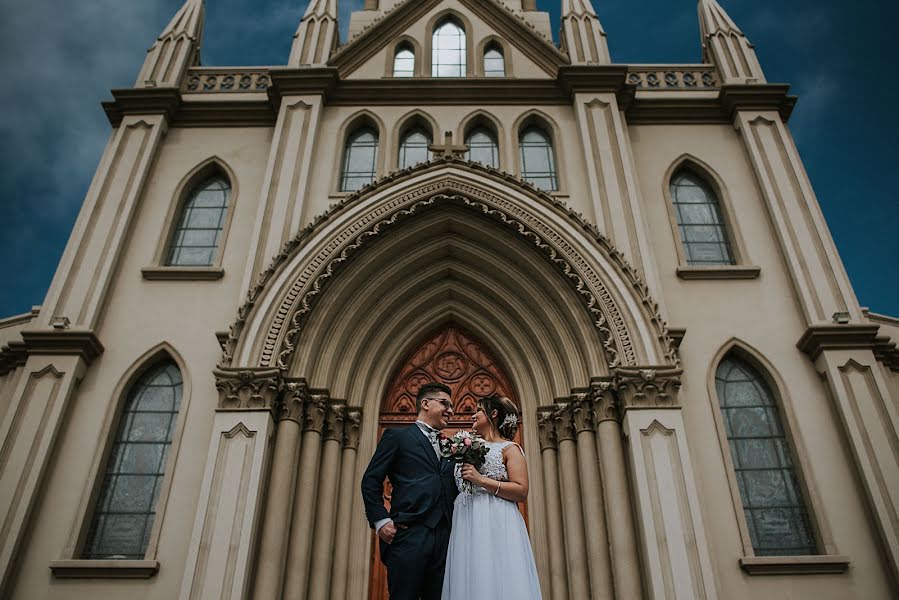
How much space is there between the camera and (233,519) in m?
8.66

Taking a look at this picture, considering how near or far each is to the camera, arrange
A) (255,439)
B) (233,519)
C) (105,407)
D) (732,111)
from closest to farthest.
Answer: (233,519)
(255,439)
(105,407)
(732,111)

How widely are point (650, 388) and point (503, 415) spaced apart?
12.1ft

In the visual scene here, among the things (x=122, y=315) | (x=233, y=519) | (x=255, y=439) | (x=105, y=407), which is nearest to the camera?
(x=233, y=519)

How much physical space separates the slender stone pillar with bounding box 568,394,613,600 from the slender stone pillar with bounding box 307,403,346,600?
3.48m

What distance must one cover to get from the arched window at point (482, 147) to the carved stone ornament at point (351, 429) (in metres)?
5.09

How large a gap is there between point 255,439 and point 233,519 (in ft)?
3.44

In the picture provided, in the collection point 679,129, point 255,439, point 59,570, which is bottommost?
point 59,570

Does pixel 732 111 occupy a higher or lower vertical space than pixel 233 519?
higher

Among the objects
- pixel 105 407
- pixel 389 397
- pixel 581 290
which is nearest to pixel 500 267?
pixel 581 290

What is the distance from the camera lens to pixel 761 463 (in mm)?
9883

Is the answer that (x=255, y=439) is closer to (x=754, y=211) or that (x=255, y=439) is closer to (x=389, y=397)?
(x=389, y=397)

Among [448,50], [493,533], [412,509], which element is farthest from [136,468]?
[448,50]

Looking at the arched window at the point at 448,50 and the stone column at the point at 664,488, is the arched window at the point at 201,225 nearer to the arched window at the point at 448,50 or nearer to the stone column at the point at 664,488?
the arched window at the point at 448,50

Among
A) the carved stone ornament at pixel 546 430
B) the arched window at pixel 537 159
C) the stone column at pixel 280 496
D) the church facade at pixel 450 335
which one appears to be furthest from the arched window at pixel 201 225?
the carved stone ornament at pixel 546 430
